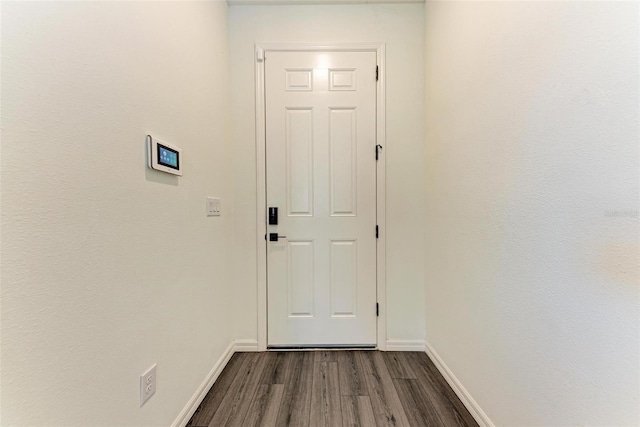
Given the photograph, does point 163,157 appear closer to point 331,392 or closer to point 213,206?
point 213,206

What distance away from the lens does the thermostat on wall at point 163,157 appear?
1059 millimetres

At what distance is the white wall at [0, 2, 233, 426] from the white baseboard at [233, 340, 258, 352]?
21.7 inches

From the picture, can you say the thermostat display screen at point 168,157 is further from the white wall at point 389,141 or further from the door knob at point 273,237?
the door knob at point 273,237

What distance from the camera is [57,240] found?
27.7 inches

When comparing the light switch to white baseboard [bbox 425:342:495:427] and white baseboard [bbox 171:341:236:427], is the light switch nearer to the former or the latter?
white baseboard [bbox 171:341:236:427]

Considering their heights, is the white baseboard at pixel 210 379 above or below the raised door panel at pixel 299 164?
below

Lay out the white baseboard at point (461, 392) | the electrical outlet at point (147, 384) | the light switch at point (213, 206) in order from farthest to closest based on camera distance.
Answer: the light switch at point (213, 206), the white baseboard at point (461, 392), the electrical outlet at point (147, 384)

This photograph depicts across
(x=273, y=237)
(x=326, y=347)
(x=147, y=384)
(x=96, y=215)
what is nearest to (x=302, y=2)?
(x=273, y=237)

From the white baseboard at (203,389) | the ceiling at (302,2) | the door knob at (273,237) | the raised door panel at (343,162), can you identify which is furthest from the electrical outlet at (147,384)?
the ceiling at (302,2)

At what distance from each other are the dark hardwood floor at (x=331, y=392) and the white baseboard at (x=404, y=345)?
0.13ft

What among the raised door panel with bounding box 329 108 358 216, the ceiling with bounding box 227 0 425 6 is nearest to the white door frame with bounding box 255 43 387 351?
the raised door panel with bounding box 329 108 358 216

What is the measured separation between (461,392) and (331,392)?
2.40 feet

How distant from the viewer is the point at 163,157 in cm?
113

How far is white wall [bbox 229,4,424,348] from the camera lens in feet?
6.51
